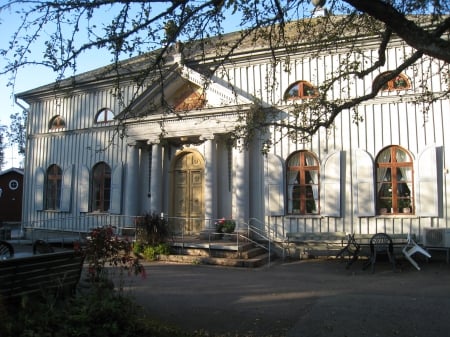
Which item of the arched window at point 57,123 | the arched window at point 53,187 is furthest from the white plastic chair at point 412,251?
the arched window at point 57,123

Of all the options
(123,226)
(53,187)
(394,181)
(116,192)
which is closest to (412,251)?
(394,181)

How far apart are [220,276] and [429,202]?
242 inches

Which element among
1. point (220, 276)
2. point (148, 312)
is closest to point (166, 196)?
point (220, 276)

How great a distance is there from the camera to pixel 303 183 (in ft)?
45.1

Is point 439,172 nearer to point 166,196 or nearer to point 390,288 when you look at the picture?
point 390,288

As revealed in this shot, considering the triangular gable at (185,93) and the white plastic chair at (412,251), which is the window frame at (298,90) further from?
the white plastic chair at (412,251)

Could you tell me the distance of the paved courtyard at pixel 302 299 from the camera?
18.5 ft

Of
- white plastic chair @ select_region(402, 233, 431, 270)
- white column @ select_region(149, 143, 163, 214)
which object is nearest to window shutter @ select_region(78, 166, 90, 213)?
white column @ select_region(149, 143, 163, 214)

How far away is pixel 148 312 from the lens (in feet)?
21.4

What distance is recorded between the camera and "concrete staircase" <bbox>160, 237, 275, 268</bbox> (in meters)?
11.7

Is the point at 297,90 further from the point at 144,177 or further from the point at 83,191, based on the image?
the point at 83,191

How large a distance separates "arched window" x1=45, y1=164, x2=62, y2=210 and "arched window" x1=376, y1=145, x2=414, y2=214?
13009 millimetres

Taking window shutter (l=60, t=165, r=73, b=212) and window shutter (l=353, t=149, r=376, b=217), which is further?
window shutter (l=60, t=165, r=73, b=212)

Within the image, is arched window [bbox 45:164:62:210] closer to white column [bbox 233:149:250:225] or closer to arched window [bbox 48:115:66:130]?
arched window [bbox 48:115:66:130]
